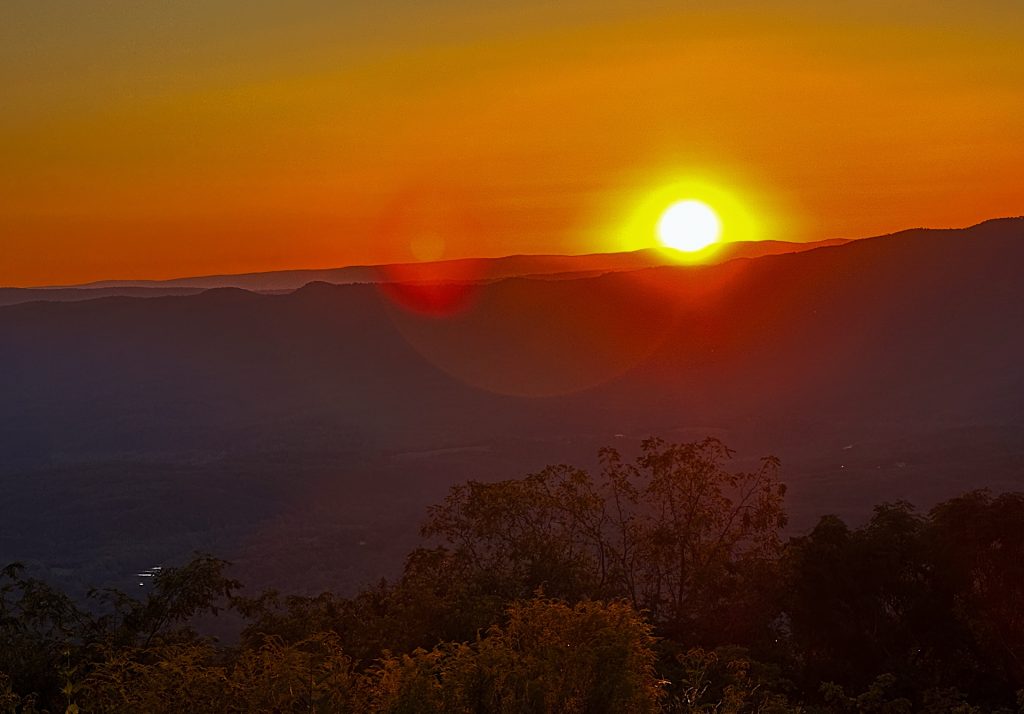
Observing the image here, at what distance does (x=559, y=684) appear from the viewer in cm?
1392

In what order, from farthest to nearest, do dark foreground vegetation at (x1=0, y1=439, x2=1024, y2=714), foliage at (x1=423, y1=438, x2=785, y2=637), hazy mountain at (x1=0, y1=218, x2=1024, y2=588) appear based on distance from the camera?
hazy mountain at (x1=0, y1=218, x2=1024, y2=588) → foliage at (x1=423, y1=438, x2=785, y2=637) → dark foreground vegetation at (x1=0, y1=439, x2=1024, y2=714)

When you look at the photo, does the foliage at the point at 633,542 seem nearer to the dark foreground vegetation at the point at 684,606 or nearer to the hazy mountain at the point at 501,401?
the dark foreground vegetation at the point at 684,606

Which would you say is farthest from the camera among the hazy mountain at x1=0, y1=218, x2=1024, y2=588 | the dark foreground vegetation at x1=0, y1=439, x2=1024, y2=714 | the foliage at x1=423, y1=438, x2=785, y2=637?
the hazy mountain at x1=0, y1=218, x2=1024, y2=588

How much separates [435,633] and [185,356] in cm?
18038

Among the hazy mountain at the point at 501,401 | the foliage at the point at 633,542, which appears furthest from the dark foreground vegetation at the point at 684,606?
the hazy mountain at the point at 501,401

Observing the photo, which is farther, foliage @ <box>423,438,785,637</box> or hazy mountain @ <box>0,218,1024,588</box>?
hazy mountain @ <box>0,218,1024,588</box>

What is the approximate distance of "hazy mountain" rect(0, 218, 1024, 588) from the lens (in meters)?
101

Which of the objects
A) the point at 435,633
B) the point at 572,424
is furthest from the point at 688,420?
the point at 435,633

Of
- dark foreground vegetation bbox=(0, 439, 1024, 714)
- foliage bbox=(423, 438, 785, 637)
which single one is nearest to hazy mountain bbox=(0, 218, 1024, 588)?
foliage bbox=(423, 438, 785, 637)

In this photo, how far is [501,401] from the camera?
527 ft

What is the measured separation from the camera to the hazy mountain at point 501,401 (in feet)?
330

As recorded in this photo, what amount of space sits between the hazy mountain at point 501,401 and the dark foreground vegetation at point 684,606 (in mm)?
40282

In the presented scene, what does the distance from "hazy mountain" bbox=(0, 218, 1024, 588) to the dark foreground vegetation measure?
40.3m

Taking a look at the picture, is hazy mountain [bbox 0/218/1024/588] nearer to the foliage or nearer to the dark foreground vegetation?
the foliage
